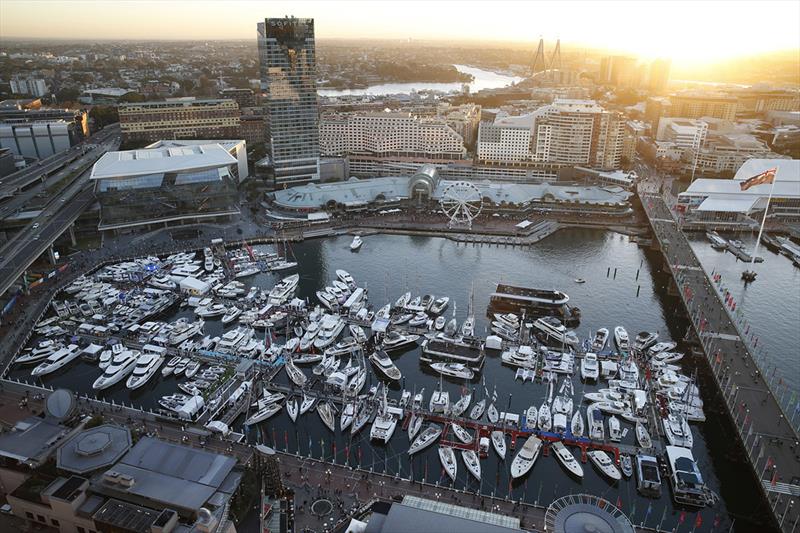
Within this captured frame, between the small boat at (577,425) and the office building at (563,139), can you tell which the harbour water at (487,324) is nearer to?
the small boat at (577,425)

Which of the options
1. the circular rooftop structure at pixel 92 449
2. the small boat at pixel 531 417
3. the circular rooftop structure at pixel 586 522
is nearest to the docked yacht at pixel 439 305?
the small boat at pixel 531 417

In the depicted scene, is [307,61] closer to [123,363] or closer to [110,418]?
[123,363]

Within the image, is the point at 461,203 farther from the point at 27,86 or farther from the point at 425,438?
the point at 27,86

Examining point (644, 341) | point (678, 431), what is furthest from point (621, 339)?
point (678, 431)

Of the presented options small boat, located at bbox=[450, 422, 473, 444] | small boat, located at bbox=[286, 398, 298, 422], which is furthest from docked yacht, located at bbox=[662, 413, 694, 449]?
small boat, located at bbox=[286, 398, 298, 422]

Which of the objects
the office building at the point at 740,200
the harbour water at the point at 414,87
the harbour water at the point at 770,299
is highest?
the harbour water at the point at 414,87

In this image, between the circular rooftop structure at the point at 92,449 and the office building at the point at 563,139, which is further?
the office building at the point at 563,139

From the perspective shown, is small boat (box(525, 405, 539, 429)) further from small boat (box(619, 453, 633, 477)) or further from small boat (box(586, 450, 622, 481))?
small boat (box(619, 453, 633, 477))
